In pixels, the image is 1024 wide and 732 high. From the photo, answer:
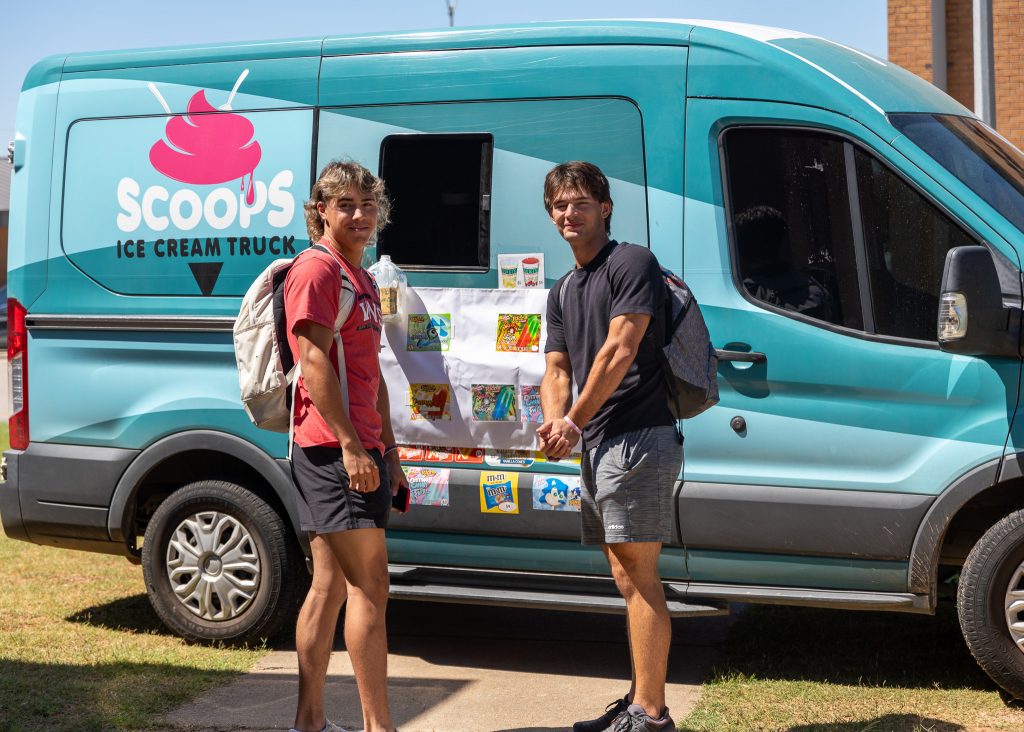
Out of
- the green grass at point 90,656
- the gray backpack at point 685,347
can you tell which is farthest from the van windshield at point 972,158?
the green grass at point 90,656

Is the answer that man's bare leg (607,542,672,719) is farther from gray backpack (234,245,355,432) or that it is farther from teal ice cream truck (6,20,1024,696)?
gray backpack (234,245,355,432)

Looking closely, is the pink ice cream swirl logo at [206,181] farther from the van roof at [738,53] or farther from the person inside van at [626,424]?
the person inside van at [626,424]

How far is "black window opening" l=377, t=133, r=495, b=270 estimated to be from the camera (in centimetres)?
541

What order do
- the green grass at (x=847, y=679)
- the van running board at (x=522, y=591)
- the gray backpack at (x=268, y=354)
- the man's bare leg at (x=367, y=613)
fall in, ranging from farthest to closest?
the van running board at (x=522, y=591) → the green grass at (x=847, y=679) → the gray backpack at (x=268, y=354) → the man's bare leg at (x=367, y=613)

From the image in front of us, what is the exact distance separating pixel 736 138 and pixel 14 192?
3387 mm

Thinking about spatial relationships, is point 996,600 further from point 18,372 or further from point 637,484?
point 18,372

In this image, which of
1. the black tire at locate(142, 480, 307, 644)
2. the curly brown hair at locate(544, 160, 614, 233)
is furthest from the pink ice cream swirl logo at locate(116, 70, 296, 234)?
the curly brown hair at locate(544, 160, 614, 233)

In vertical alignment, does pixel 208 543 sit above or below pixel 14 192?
below

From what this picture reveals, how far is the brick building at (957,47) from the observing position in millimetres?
15555

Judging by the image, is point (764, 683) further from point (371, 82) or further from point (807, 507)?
point (371, 82)

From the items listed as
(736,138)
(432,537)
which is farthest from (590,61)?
(432,537)

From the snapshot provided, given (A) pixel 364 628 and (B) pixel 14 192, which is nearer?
(A) pixel 364 628

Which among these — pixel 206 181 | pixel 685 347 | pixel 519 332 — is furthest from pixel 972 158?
pixel 206 181

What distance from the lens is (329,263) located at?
4.04 m
